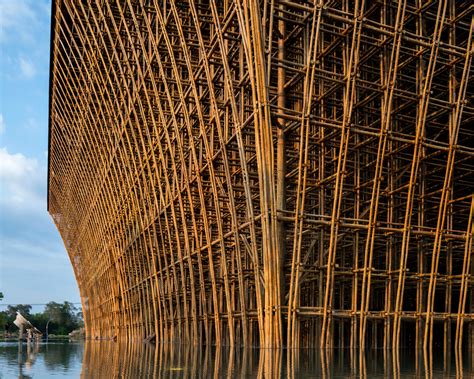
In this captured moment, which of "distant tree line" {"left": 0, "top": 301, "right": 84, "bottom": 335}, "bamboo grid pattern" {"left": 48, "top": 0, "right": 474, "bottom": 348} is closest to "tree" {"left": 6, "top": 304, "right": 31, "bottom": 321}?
"distant tree line" {"left": 0, "top": 301, "right": 84, "bottom": 335}

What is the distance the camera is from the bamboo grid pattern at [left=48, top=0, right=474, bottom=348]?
14.1 m

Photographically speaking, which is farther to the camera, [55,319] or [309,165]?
[55,319]

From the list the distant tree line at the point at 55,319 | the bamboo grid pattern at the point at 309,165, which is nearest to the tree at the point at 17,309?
the distant tree line at the point at 55,319

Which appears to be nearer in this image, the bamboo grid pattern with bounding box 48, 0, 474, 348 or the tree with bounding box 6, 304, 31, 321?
the bamboo grid pattern with bounding box 48, 0, 474, 348

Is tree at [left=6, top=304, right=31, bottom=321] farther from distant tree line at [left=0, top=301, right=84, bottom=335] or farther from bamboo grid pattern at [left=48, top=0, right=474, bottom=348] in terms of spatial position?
bamboo grid pattern at [left=48, top=0, right=474, bottom=348]

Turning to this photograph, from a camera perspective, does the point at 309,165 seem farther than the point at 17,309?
No

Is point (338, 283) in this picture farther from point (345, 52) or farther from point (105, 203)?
point (105, 203)

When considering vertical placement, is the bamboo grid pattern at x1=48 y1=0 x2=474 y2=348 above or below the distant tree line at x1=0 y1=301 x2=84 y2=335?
above

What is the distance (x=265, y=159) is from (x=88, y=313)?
48.5 m

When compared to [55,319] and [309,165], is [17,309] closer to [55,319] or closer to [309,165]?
[55,319]

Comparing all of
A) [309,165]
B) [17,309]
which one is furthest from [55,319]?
[309,165]

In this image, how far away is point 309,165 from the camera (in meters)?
18.0

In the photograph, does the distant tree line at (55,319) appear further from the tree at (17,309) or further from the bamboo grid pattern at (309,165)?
the bamboo grid pattern at (309,165)

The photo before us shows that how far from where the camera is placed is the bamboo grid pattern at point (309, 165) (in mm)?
14078
